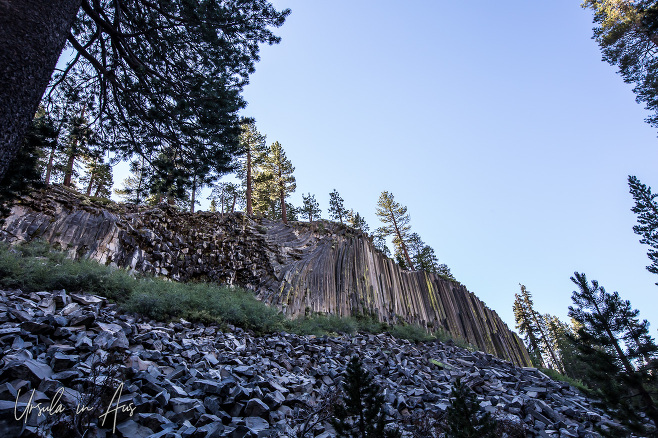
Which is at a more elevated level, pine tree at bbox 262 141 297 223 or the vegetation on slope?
pine tree at bbox 262 141 297 223

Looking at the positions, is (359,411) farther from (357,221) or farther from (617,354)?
(357,221)

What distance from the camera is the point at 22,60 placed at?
8.94 feet

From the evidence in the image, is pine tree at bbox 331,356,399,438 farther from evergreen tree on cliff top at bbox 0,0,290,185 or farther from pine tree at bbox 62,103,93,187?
pine tree at bbox 62,103,93,187

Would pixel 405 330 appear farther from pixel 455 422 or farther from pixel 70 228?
pixel 70 228

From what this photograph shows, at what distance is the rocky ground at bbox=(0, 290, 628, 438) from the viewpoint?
3250 millimetres

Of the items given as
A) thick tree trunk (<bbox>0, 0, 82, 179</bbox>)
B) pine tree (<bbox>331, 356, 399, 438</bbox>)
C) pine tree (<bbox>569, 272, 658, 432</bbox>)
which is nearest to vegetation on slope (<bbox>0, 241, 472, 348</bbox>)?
thick tree trunk (<bbox>0, 0, 82, 179</bbox>)

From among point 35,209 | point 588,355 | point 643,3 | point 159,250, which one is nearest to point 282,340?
point 588,355

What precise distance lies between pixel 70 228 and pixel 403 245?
27.2m

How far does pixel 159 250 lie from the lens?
1397 centimetres

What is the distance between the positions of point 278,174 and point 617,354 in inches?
1075

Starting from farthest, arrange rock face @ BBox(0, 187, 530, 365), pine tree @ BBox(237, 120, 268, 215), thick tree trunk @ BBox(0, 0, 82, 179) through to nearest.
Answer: pine tree @ BBox(237, 120, 268, 215) < rock face @ BBox(0, 187, 530, 365) < thick tree trunk @ BBox(0, 0, 82, 179)

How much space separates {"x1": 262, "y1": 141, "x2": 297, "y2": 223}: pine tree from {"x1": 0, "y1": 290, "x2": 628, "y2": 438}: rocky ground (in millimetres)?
20256

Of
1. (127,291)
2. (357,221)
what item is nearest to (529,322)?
(357,221)

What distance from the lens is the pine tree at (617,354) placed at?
138 inches
